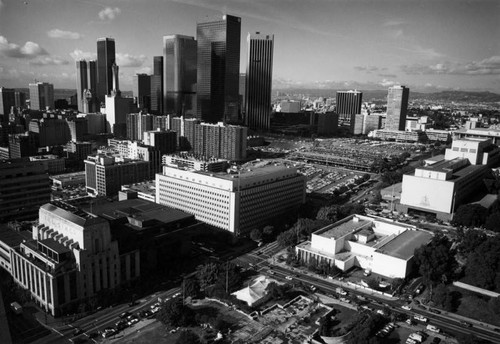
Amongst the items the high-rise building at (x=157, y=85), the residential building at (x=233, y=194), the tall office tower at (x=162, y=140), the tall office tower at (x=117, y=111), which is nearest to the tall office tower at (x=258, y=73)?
the high-rise building at (x=157, y=85)

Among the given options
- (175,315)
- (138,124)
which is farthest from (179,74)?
(175,315)

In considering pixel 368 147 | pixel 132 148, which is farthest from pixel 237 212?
pixel 368 147

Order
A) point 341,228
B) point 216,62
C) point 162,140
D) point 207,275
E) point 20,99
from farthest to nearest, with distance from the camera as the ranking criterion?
point 20,99 < point 216,62 < point 162,140 < point 341,228 < point 207,275

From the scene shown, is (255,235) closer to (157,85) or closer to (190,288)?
(190,288)

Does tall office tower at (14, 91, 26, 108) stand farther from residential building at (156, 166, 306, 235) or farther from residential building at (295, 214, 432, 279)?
residential building at (295, 214, 432, 279)

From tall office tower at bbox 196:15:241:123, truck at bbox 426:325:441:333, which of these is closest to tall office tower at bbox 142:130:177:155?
tall office tower at bbox 196:15:241:123

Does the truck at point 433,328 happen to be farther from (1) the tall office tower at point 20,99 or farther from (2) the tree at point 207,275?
(1) the tall office tower at point 20,99
